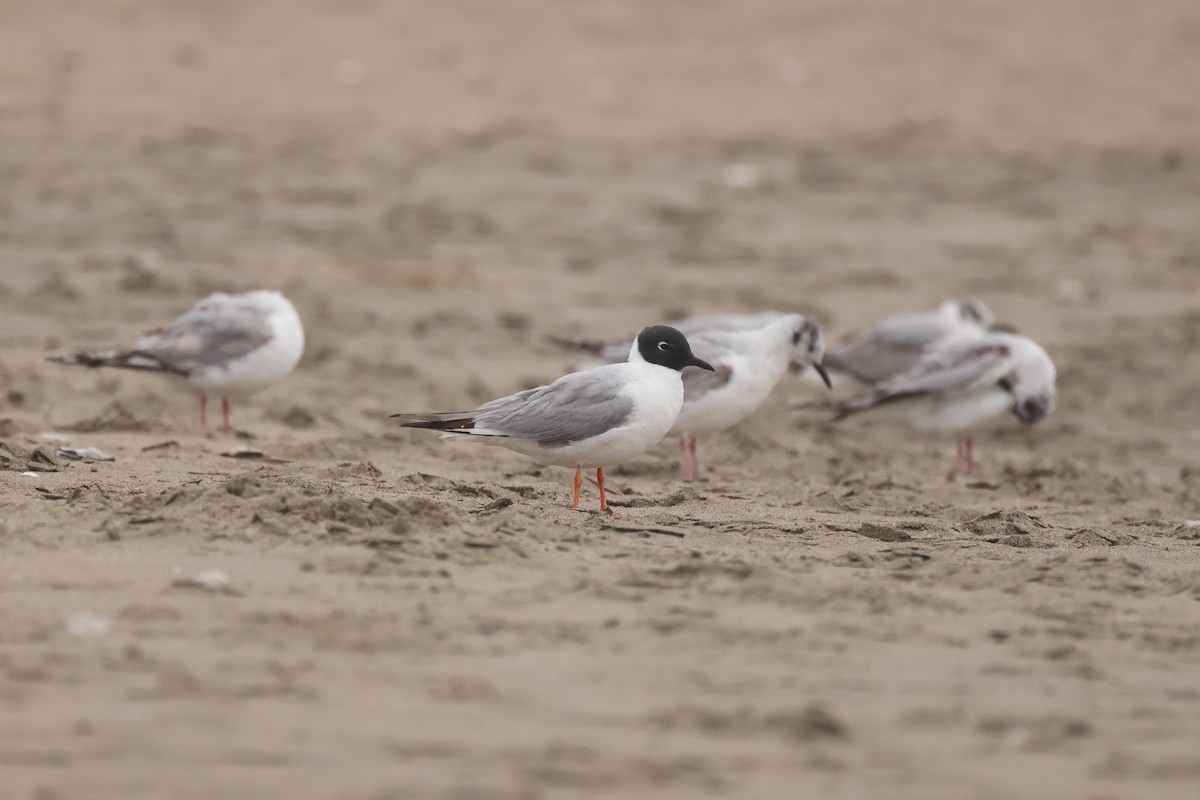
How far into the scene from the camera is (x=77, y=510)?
17.2ft

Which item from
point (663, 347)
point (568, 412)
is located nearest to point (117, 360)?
point (568, 412)

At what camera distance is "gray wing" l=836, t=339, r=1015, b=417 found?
8.44 meters

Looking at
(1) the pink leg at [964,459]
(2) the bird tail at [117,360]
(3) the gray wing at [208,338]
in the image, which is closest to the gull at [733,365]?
(1) the pink leg at [964,459]

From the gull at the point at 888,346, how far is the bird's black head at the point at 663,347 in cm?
298

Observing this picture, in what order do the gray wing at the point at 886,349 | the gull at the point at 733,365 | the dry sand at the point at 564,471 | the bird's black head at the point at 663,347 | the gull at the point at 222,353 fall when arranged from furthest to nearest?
the gray wing at the point at 886,349 < the gull at the point at 222,353 < the gull at the point at 733,365 < the bird's black head at the point at 663,347 < the dry sand at the point at 564,471

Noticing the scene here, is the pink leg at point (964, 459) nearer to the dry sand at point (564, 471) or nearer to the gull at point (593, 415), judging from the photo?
the dry sand at point (564, 471)

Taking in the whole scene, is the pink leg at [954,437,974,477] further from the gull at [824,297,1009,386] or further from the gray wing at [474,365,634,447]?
the gray wing at [474,365,634,447]

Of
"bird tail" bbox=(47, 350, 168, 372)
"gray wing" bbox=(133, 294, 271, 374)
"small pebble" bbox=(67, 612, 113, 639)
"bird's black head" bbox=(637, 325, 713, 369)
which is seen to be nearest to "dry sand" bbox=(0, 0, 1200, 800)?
"small pebble" bbox=(67, 612, 113, 639)

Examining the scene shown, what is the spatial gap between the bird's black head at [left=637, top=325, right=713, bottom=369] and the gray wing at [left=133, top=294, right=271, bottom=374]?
89.4 inches

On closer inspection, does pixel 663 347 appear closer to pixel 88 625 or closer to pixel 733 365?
pixel 733 365

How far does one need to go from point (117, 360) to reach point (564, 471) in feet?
6.97

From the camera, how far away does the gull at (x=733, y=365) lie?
24.3 feet

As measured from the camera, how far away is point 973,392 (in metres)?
8.49

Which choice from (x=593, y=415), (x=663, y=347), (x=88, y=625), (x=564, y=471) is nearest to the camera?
(x=88, y=625)
